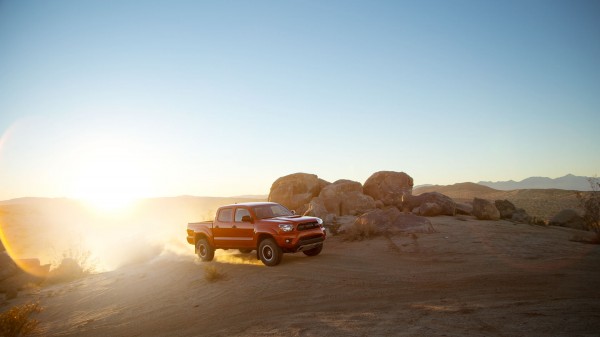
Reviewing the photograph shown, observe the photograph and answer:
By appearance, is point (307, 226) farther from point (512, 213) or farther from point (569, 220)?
point (569, 220)

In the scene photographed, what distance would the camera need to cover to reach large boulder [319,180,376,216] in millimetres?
23922

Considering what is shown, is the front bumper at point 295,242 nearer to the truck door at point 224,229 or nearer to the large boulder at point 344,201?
the truck door at point 224,229

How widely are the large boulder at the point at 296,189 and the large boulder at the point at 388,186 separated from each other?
148 inches

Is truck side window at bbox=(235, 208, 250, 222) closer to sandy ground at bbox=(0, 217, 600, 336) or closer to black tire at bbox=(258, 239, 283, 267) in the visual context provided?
black tire at bbox=(258, 239, 283, 267)

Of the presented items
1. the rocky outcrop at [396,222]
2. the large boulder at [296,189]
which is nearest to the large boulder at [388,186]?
the large boulder at [296,189]

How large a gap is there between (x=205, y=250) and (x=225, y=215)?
191cm

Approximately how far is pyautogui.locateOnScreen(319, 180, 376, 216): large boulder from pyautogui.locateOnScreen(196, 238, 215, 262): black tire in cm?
1140

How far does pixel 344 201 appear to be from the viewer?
24.5 m

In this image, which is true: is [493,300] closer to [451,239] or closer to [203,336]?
[203,336]

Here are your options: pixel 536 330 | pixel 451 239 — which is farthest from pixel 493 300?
pixel 451 239

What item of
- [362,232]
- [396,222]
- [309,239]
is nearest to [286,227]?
[309,239]

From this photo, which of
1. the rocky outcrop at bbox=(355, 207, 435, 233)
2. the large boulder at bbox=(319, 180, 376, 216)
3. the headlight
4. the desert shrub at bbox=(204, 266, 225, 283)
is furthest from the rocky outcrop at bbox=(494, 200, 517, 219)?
the desert shrub at bbox=(204, 266, 225, 283)

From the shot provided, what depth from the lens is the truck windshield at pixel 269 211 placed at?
12.4m

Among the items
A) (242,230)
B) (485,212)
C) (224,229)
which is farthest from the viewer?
(485,212)
